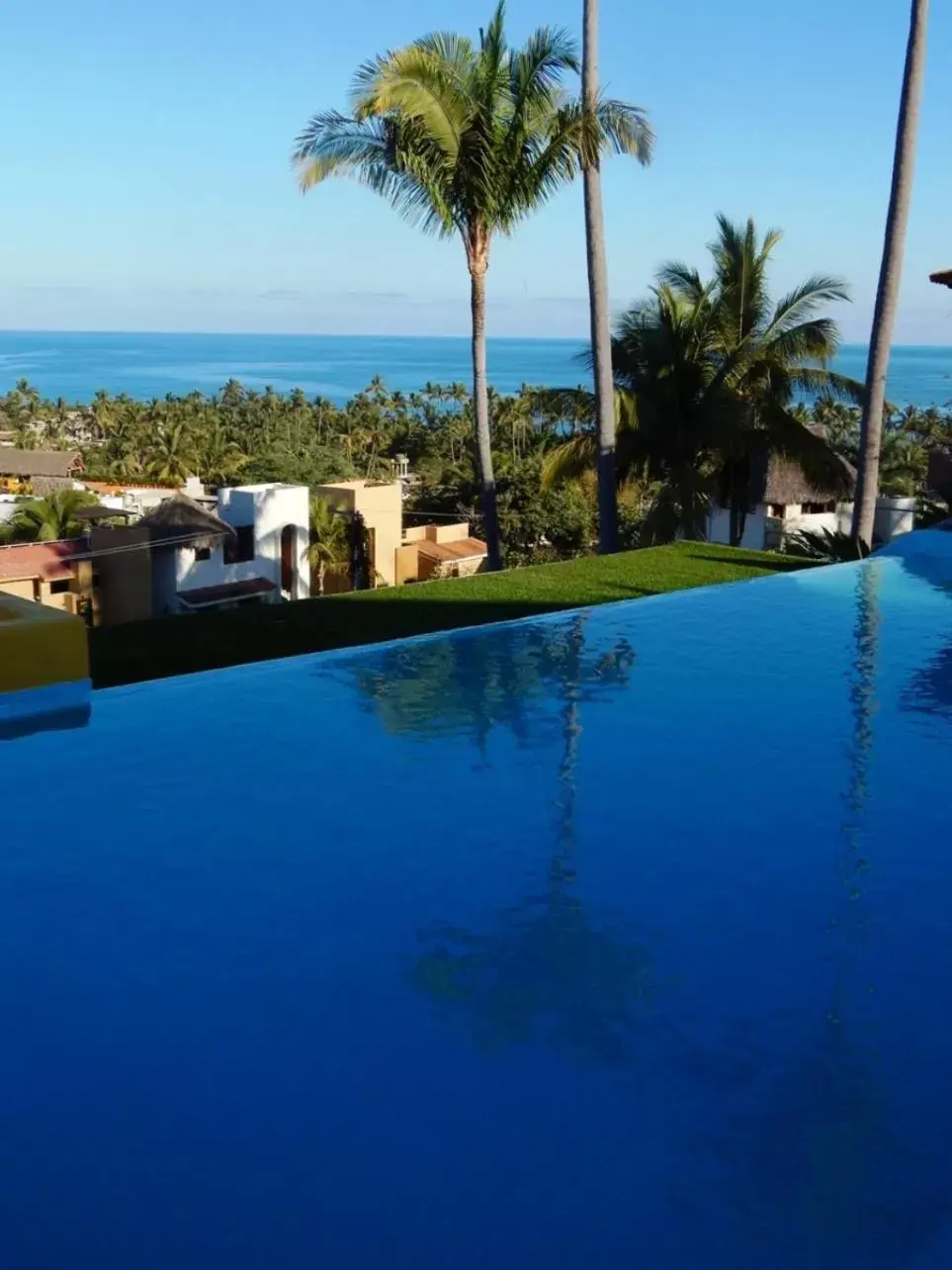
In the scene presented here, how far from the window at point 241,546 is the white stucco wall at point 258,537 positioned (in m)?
0.07

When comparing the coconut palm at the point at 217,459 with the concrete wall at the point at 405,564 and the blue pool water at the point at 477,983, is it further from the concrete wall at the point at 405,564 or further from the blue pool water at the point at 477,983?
the blue pool water at the point at 477,983

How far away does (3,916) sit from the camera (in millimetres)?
5285

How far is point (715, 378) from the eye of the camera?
1873cm

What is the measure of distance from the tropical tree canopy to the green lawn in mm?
3138

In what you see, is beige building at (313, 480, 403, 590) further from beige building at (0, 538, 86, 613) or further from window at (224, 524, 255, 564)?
beige building at (0, 538, 86, 613)

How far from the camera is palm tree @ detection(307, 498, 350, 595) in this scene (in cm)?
3183

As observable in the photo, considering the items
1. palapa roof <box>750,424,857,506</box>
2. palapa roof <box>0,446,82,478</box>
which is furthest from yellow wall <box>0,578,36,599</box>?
palapa roof <box>0,446,82,478</box>

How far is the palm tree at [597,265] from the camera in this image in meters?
16.3

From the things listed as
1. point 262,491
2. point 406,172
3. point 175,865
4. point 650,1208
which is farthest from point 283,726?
point 262,491

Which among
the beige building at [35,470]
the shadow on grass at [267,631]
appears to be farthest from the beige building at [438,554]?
the shadow on grass at [267,631]

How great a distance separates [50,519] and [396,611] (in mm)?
20684

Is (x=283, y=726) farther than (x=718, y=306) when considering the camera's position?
No

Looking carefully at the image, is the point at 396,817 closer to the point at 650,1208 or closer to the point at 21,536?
the point at 650,1208

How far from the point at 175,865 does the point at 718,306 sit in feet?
50.5
